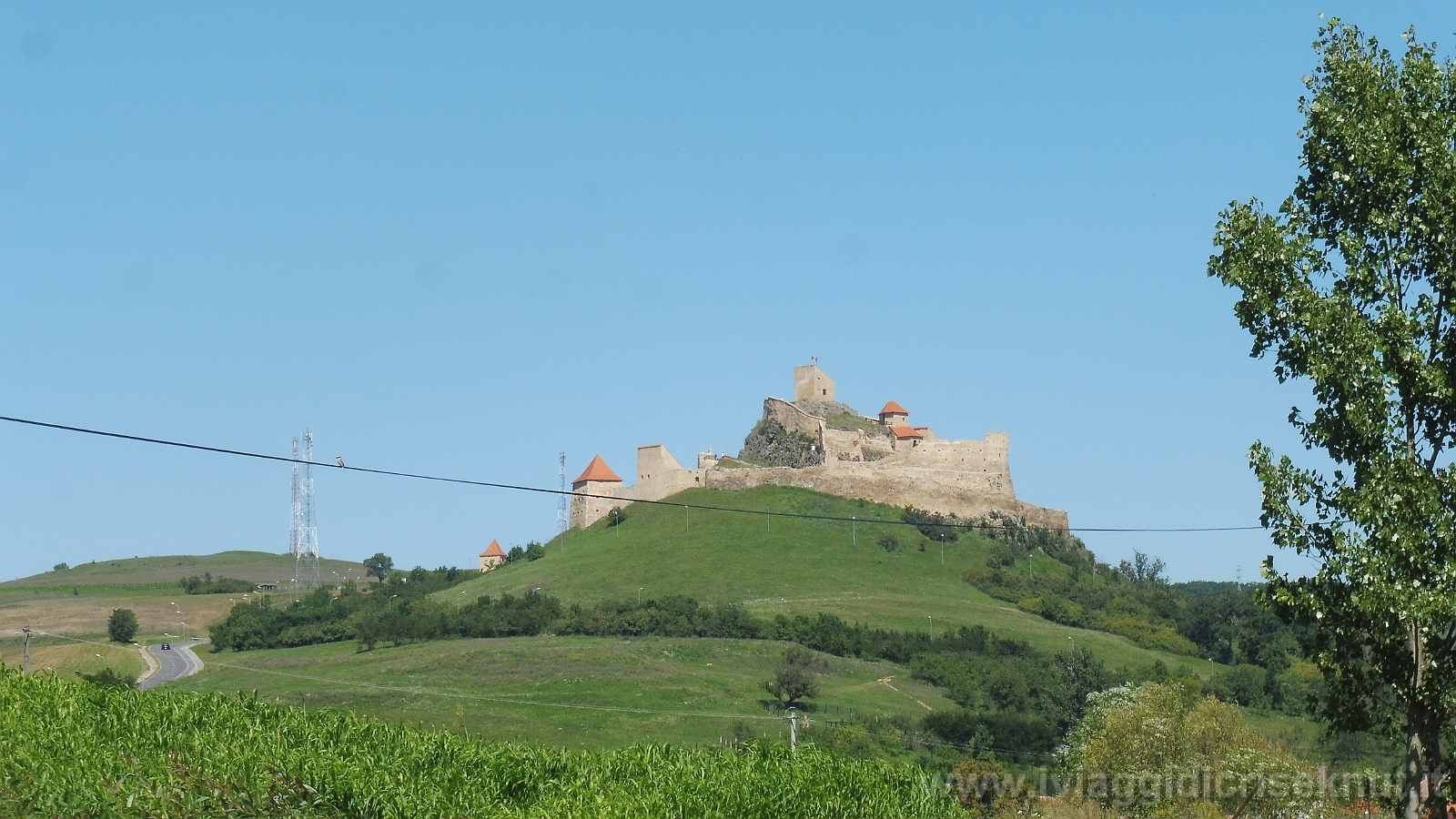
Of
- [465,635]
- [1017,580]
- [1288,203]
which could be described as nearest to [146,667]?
[465,635]

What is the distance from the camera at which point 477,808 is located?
32.9ft

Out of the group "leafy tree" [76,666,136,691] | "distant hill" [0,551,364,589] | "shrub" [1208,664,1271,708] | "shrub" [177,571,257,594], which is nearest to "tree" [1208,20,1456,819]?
"leafy tree" [76,666,136,691]

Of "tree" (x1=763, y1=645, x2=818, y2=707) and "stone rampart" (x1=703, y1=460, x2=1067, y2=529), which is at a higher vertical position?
"stone rampart" (x1=703, y1=460, x2=1067, y2=529)

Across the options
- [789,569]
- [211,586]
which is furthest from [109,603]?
[789,569]

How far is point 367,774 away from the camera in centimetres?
1051

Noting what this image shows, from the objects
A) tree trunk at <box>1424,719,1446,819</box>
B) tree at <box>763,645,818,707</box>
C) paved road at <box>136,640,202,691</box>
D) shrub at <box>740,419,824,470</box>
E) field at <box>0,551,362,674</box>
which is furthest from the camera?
shrub at <box>740,419,824,470</box>

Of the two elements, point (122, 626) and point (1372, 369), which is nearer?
point (1372, 369)

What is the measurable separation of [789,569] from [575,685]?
2658cm

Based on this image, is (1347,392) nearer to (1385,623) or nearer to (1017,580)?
(1385,623)

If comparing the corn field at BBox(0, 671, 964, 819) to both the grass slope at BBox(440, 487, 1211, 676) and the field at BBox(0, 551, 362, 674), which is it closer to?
the field at BBox(0, 551, 362, 674)

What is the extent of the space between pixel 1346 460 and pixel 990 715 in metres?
41.2

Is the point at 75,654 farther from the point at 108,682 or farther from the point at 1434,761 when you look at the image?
the point at 1434,761

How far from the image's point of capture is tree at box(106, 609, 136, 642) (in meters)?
79.0

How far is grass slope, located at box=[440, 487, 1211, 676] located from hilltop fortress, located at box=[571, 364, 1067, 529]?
142cm
